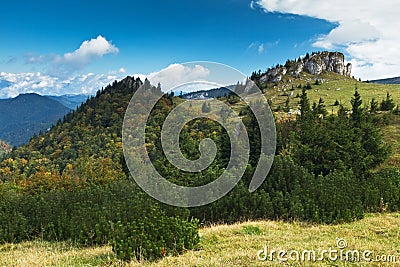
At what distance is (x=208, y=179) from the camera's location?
40.1 feet

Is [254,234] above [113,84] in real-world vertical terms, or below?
below

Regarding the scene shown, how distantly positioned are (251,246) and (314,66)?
134147 millimetres

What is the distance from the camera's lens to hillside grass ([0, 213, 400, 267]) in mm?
5887

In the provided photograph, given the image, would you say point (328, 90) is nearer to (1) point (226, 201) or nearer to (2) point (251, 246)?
(1) point (226, 201)

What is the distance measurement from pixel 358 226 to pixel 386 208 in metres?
4.09

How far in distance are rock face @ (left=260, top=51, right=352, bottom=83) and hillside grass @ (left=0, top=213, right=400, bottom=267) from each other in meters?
117

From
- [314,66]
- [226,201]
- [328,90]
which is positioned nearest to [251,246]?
[226,201]

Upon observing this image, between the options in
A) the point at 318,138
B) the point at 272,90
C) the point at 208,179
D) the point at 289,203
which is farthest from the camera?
the point at 272,90

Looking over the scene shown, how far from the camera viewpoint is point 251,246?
6996 mm

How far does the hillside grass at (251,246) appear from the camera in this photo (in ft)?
19.3

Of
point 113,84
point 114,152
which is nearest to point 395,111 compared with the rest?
point 114,152

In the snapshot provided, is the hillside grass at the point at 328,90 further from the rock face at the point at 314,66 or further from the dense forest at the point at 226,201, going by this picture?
the dense forest at the point at 226,201

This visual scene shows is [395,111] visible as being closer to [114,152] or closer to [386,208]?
[386,208]

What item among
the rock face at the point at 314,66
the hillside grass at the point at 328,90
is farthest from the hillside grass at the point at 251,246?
the rock face at the point at 314,66
